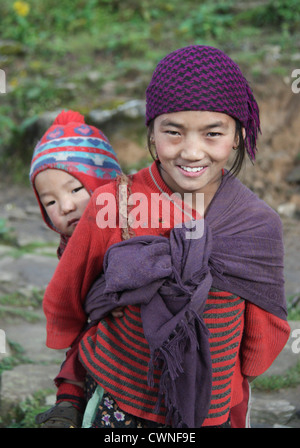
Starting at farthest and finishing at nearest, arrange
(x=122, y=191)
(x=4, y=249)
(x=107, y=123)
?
(x=107, y=123) → (x=4, y=249) → (x=122, y=191)

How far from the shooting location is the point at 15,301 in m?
4.46

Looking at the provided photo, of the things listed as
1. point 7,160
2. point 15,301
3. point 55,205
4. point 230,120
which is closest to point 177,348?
point 230,120

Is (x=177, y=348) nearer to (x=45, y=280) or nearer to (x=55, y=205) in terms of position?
(x=55, y=205)

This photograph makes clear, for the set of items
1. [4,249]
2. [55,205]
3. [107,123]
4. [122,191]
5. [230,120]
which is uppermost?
[230,120]

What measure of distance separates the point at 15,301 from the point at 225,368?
2816 mm

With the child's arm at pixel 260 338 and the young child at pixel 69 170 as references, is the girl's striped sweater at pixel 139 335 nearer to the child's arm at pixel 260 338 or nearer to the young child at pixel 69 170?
the child's arm at pixel 260 338

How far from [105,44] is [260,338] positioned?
7337 mm

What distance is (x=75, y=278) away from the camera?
209 cm

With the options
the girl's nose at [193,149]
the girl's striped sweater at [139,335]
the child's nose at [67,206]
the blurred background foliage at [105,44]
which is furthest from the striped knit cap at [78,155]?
the blurred background foliage at [105,44]

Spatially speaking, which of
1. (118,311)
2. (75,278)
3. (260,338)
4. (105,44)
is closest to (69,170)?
(75,278)

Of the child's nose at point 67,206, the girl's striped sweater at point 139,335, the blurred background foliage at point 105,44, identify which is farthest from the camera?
the blurred background foliage at point 105,44

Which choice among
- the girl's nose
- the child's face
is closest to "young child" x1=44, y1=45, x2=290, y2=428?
the girl's nose

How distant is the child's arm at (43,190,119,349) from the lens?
199 cm

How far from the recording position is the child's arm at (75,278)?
199 centimetres
